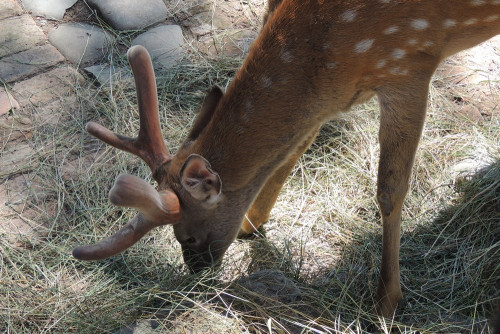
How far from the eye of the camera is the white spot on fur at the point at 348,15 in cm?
266

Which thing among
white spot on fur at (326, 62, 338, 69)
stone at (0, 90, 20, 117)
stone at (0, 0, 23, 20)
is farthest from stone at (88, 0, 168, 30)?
white spot on fur at (326, 62, 338, 69)

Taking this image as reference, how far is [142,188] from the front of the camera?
96.7 inches

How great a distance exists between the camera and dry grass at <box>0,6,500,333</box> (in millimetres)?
2922

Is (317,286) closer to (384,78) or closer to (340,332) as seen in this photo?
(340,332)

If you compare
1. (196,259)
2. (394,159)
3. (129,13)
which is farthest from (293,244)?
(129,13)

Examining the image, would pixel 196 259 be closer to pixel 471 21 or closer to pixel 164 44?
pixel 471 21

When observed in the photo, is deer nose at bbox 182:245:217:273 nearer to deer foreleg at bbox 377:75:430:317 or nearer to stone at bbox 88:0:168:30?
deer foreleg at bbox 377:75:430:317

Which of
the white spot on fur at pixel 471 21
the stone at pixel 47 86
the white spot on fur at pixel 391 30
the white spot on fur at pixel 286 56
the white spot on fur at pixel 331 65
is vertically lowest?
the stone at pixel 47 86

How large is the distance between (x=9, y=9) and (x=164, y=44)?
1.24 metres

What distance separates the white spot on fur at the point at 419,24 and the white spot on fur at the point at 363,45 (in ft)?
→ 0.63

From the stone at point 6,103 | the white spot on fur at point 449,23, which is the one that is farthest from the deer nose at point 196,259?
the stone at point 6,103

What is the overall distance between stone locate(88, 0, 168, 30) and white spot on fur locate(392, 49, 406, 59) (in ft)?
8.14

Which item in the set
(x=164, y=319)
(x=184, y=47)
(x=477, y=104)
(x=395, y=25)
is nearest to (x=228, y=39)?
(x=184, y=47)

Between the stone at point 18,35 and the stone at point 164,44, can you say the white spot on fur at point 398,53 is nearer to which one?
the stone at point 164,44
